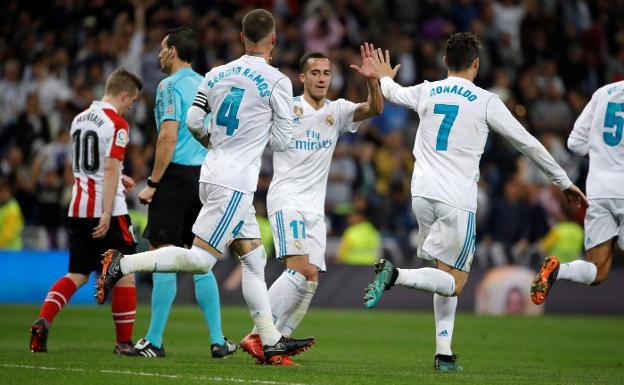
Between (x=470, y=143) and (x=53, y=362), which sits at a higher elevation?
(x=470, y=143)

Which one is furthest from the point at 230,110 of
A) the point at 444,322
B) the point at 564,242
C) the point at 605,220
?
the point at 564,242

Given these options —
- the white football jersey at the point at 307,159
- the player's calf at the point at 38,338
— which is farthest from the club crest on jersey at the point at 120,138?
the player's calf at the point at 38,338

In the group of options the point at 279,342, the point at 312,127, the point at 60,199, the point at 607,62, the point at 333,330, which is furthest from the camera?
the point at 607,62

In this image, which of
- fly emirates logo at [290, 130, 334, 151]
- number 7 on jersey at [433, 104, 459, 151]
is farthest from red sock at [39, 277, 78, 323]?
number 7 on jersey at [433, 104, 459, 151]

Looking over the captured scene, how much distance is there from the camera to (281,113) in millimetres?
8672

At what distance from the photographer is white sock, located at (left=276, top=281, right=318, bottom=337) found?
9805 millimetres

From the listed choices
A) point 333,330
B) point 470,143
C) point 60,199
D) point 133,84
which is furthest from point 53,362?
point 60,199

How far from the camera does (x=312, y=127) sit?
10.1m

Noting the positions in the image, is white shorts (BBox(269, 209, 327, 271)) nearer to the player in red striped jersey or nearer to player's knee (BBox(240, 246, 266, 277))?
player's knee (BBox(240, 246, 266, 277))

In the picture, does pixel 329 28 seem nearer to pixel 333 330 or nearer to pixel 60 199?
pixel 60 199

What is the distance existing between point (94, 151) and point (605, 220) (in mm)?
4498

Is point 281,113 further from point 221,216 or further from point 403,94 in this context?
point 403,94

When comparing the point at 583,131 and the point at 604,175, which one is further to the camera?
the point at 583,131

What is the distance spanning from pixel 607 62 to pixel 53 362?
18.3 meters
